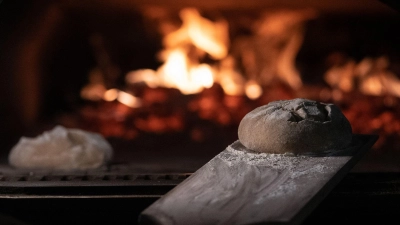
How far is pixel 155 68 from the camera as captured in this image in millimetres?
3027

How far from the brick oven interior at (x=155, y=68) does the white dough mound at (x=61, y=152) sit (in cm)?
7

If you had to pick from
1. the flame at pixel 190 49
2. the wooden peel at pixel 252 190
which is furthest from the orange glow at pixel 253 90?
the wooden peel at pixel 252 190

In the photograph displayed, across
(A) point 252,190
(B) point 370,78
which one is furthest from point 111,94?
(A) point 252,190

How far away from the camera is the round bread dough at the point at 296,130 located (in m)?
1.44

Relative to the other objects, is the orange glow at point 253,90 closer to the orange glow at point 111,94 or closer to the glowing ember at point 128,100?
the glowing ember at point 128,100

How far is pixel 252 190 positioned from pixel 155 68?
A: 190 cm

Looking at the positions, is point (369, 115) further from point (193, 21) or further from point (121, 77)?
point (121, 77)

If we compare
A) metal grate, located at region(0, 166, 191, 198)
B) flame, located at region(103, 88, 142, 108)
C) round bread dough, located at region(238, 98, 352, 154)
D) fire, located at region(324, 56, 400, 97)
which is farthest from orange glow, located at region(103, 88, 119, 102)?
round bread dough, located at region(238, 98, 352, 154)

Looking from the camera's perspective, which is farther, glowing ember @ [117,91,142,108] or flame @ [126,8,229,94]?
flame @ [126,8,229,94]

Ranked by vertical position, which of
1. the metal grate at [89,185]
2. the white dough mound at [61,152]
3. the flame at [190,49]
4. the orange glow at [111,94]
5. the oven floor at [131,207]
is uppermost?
the flame at [190,49]

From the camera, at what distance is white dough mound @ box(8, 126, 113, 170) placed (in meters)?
1.90

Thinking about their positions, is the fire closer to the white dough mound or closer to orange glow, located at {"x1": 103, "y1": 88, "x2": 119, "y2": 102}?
orange glow, located at {"x1": 103, "y1": 88, "x2": 119, "y2": 102}

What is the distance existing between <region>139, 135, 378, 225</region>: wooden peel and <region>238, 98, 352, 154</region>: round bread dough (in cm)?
4

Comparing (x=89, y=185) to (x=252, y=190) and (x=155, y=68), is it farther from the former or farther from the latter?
(x=155, y=68)
